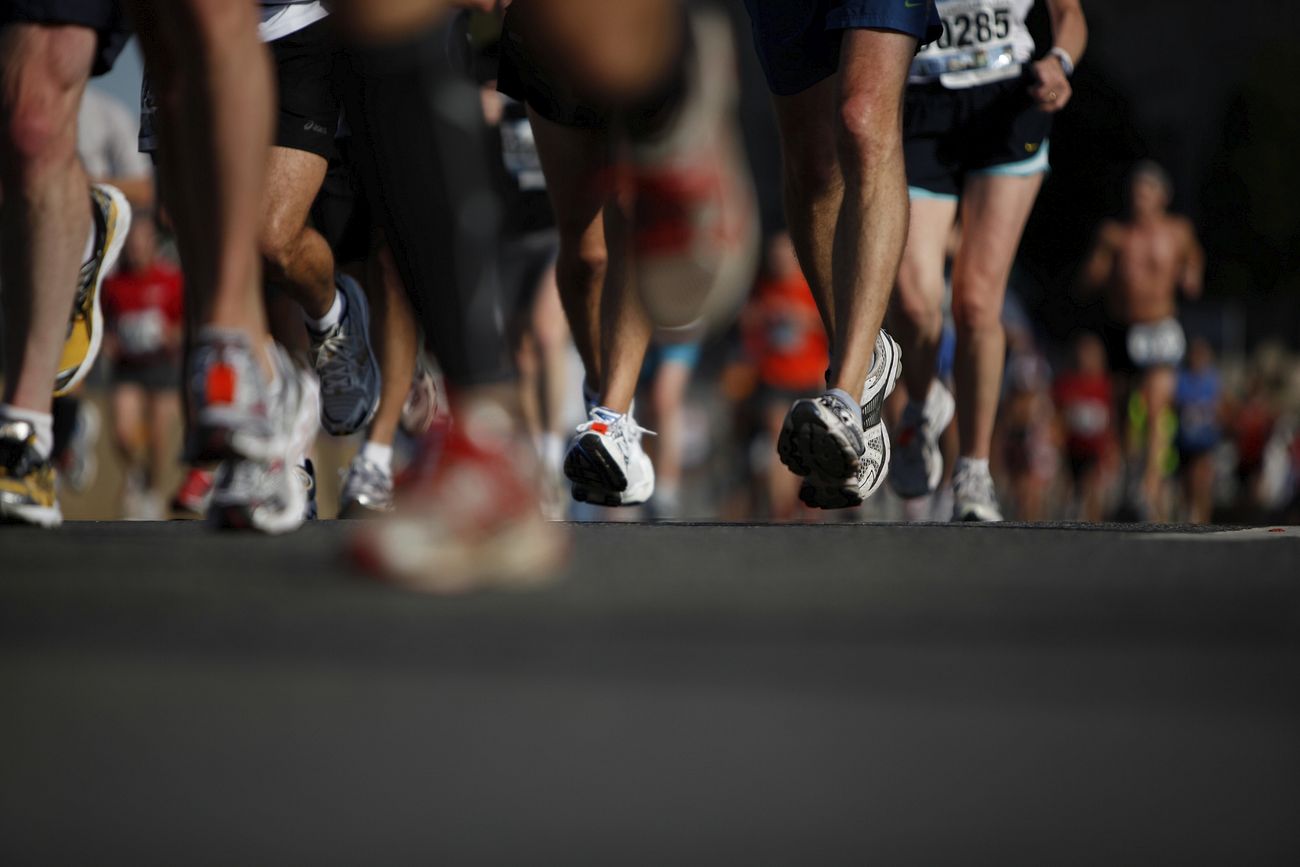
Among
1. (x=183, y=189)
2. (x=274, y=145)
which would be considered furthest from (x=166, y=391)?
(x=183, y=189)

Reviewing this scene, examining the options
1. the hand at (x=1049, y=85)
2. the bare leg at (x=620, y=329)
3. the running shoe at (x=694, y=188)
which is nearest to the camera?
the running shoe at (x=694, y=188)

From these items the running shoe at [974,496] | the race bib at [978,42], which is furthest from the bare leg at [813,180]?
the race bib at [978,42]

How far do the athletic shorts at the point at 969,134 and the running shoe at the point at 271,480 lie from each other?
2962mm

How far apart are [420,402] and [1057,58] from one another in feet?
7.55

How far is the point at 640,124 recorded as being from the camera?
2.36 metres

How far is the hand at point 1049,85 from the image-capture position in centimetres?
483

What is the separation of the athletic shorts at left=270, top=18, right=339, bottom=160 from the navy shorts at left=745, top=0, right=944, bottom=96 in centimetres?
114

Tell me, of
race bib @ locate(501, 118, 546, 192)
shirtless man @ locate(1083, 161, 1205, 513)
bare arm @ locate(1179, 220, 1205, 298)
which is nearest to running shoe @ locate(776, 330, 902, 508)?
race bib @ locate(501, 118, 546, 192)

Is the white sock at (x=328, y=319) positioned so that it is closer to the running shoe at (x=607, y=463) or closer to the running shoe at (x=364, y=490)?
the running shoe at (x=364, y=490)

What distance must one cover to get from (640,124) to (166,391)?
8789 mm

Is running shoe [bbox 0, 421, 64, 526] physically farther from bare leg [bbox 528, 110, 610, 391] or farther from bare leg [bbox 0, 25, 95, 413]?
bare leg [bbox 528, 110, 610, 391]

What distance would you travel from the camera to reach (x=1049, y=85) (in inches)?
190

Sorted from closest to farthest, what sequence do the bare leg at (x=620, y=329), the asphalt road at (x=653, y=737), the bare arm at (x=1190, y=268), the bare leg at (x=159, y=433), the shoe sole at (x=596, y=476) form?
the asphalt road at (x=653, y=737), the shoe sole at (x=596, y=476), the bare leg at (x=620, y=329), the bare leg at (x=159, y=433), the bare arm at (x=1190, y=268)

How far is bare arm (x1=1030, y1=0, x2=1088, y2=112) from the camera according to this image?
4.83m
